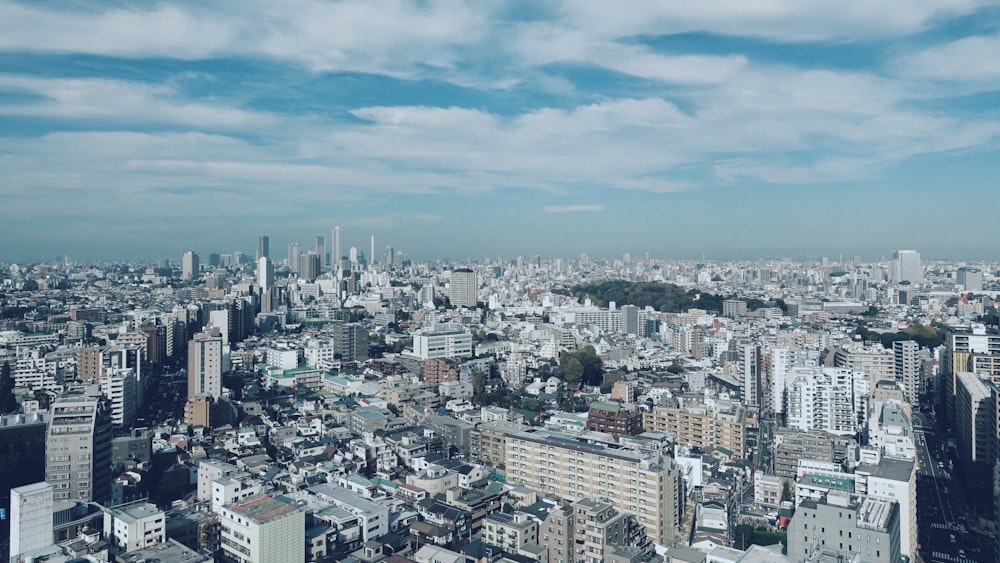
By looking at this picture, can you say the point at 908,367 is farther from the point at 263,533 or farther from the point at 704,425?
the point at 263,533

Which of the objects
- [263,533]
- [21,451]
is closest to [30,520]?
[263,533]

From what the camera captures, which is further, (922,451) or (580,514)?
(922,451)

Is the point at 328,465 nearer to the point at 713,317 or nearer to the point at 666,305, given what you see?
the point at 713,317

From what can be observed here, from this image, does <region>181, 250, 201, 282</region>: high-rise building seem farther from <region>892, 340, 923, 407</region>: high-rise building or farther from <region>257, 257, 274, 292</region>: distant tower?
<region>892, 340, 923, 407</region>: high-rise building

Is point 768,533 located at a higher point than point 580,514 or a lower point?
lower

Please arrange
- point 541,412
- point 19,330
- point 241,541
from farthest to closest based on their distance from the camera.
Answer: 1. point 19,330
2. point 541,412
3. point 241,541

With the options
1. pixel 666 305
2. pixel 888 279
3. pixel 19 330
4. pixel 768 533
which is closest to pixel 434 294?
pixel 666 305

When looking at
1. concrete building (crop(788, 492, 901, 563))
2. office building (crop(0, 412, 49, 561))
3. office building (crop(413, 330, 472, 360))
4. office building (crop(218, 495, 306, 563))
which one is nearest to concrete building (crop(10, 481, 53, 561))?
office building (crop(218, 495, 306, 563))

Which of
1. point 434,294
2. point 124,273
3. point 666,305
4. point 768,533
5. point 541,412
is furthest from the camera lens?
point 124,273
